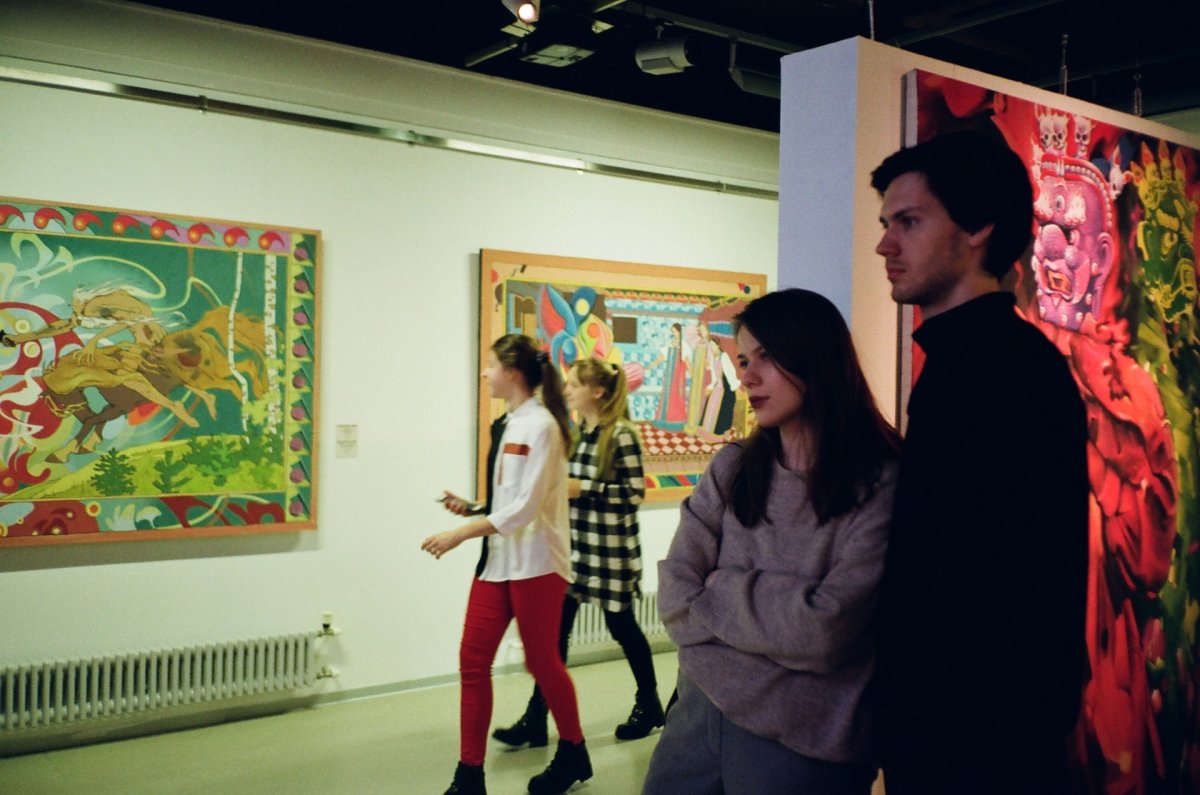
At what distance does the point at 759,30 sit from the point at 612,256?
1480 millimetres

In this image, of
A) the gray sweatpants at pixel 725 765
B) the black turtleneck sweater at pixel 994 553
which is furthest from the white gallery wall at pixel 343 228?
the black turtleneck sweater at pixel 994 553

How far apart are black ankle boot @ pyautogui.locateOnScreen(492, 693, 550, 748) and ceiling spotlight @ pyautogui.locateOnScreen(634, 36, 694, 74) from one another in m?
2.92

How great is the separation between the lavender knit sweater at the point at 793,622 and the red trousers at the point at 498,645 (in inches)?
70.5

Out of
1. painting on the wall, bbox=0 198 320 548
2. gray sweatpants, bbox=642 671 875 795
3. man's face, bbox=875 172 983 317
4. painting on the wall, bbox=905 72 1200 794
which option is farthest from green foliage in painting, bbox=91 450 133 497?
man's face, bbox=875 172 983 317

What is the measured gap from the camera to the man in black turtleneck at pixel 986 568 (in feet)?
4.94

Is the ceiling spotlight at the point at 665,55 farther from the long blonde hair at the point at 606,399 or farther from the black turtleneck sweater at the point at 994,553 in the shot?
the black turtleneck sweater at the point at 994,553

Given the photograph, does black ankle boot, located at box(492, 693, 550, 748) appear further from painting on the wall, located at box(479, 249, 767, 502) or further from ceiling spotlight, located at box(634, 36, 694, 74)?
ceiling spotlight, located at box(634, 36, 694, 74)

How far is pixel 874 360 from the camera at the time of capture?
2.57m

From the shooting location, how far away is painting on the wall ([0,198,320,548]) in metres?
4.24

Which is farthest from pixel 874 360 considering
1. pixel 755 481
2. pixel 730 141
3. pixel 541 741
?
pixel 730 141

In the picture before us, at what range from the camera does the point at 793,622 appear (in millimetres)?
1710

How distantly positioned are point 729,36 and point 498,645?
3.17 m

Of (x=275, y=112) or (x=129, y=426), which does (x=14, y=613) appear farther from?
(x=275, y=112)

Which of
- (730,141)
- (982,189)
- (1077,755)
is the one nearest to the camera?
(982,189)
